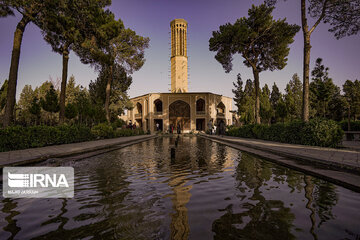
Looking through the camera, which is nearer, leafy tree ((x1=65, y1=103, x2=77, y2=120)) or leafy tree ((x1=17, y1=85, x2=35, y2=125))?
leafy tree ((x1=65, y1=103, x2=77, y2=120))

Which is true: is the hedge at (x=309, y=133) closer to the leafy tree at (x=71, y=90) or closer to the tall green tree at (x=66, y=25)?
the tall green tree at (x=66, y=25)

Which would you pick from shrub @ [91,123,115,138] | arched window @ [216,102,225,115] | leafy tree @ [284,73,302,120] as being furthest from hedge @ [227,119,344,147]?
arched window @ [216,102,225,115]

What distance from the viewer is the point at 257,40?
16.9 meters

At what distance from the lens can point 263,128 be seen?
528 inches

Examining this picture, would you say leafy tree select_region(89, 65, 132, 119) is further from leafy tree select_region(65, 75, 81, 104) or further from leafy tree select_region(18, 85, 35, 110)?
leafy tree select_region(18, 85, 35, 110)

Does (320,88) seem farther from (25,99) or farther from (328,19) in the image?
(25,99)

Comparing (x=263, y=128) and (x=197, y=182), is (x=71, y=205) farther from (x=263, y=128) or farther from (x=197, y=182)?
(x=263, y=128)

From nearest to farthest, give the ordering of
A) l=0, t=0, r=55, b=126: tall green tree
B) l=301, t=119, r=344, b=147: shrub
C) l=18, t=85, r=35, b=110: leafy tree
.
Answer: l=301, t=119, r=344, b=147: shrub
l=0, t=0, r=55, b=126: tall green tree
l=18, t=85, r=35, b=110: leafy tree

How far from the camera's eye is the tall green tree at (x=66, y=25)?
1132 centimetres

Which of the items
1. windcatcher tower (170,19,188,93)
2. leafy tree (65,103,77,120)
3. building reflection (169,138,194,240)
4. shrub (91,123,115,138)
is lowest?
building reflection (169,138,194,240)

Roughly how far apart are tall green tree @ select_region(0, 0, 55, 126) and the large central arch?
26.5 meters

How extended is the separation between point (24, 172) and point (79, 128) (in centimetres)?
858

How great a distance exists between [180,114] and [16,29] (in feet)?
90.5

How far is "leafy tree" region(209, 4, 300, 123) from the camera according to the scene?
15.5 metres
